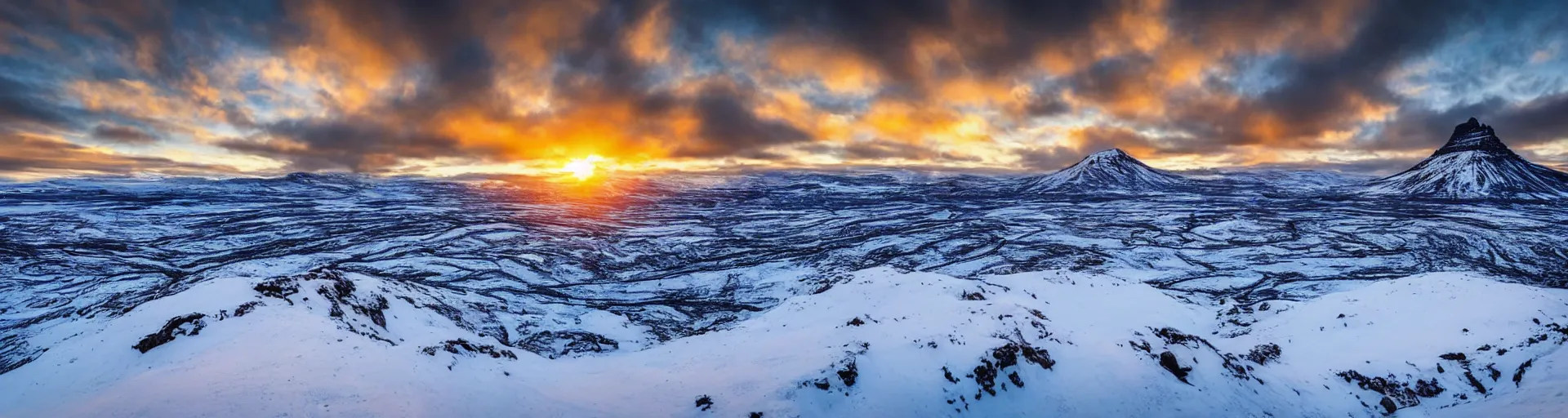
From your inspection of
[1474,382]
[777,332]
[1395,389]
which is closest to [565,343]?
[777,332]

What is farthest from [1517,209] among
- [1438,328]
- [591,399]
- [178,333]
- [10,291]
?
[10,291]

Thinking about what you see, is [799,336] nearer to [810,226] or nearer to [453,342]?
[453,342]

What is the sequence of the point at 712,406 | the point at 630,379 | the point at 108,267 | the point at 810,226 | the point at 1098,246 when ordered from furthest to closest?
1. the point at 810,226
2. the point at 1098,246
3. the point at 108,267
4. the point at 630,379
5. the point at 712,406

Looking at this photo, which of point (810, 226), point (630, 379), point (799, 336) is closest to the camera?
point (630, 379)

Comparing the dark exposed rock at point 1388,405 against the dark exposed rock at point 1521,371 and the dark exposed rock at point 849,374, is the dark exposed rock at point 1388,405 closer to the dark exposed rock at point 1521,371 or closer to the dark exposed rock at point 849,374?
the dark exposed rock at point 1521,371

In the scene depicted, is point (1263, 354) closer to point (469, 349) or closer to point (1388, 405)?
point (1388, 405)

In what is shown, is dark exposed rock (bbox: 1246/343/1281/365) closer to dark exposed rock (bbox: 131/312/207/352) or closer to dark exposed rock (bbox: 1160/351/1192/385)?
dark exposed rock (bbox: 1160/351/1192/385)

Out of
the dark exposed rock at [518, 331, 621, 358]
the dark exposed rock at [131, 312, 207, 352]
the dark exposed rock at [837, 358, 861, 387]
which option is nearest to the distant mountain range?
the dark exposed rock at [837, 358, 861, 387]
